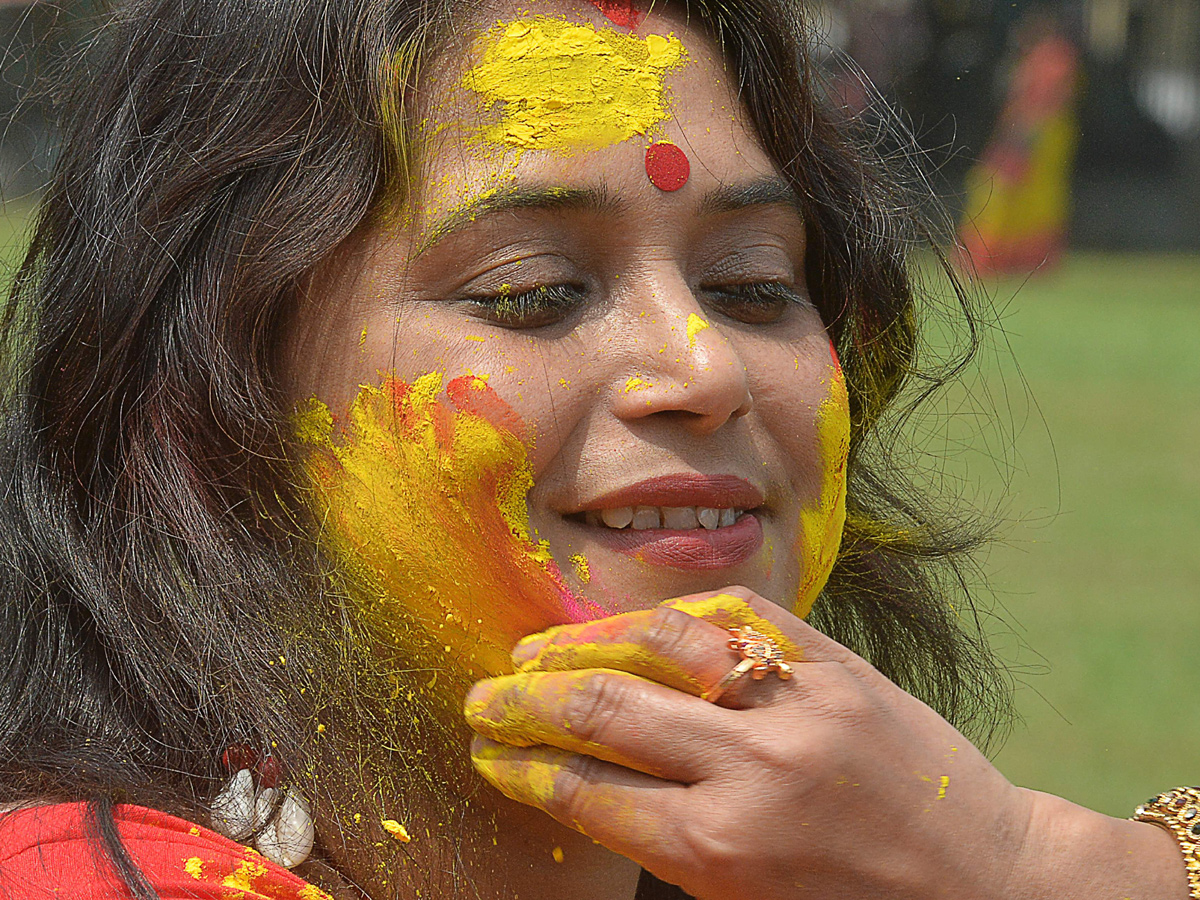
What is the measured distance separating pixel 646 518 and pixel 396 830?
57 centimetres

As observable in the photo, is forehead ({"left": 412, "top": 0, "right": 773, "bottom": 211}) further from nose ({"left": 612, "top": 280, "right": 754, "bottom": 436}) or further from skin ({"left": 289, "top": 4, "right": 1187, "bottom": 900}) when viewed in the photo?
nose ({"left": 612, "top": 280, "right": 754, "bottom": 436})

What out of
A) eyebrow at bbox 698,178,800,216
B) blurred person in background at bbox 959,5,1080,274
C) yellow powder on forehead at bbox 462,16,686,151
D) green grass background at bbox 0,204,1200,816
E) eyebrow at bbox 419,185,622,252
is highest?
blurred person in background at bbox 959,5,1080,274

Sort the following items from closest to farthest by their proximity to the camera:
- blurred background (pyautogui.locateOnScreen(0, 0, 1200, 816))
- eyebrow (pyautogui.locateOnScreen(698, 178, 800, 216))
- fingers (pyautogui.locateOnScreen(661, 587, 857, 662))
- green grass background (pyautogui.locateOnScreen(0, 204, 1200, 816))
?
fingers (pyautogui.locateOnScreen(661, 587, 857, 662)) < eyebrow (pyautogui.locateOnScreen(698, 178, 800, 216)) < blurred background (pyautogui.locateOnScreen(0, 0, 1200, 816)) < green grass background (pyautogui.locateOnScreen(0, 204, 1200, 816))

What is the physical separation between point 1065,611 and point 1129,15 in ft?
53.6

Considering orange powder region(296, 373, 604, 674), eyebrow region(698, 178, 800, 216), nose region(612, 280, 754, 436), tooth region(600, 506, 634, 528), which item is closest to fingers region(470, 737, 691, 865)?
orange powder region(296, 373, 604, 674)

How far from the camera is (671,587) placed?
1965mm

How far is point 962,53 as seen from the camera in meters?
20.3

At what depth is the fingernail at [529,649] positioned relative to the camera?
75.4 inches

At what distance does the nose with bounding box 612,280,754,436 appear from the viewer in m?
1.93

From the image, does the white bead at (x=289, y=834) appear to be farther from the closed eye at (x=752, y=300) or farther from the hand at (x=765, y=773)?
the closed eye at (x=752, y=300)

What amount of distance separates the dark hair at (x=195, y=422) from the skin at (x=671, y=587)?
0.32 feet

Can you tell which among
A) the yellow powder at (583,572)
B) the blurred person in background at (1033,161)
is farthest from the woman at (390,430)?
the blurred person in background at (1033,161)

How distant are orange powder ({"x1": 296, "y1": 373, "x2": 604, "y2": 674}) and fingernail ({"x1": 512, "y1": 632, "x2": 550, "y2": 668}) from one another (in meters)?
0.04

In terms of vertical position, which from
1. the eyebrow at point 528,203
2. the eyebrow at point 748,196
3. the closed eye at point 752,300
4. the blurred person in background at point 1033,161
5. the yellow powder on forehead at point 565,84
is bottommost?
the closed eye at point 752,300
